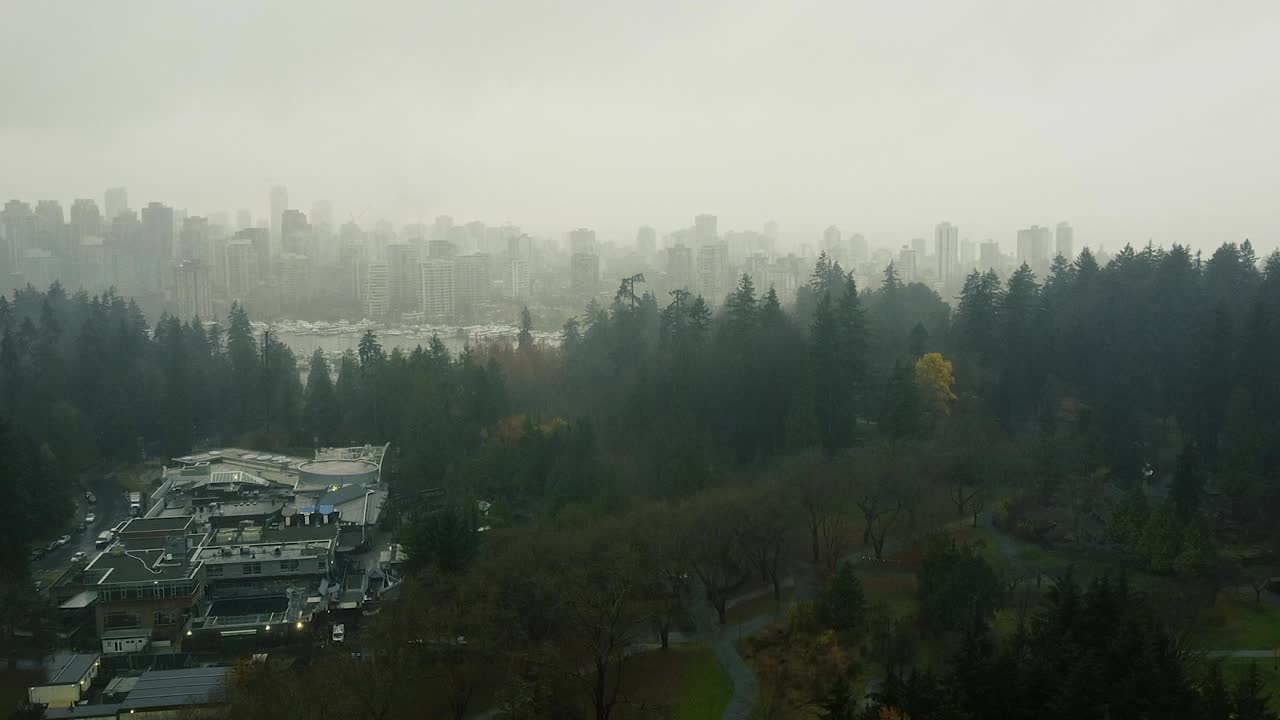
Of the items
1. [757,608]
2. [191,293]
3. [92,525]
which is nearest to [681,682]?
[757,608]

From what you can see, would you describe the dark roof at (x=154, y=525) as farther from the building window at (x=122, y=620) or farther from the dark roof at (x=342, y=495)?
the building window at (x=122, y=620)

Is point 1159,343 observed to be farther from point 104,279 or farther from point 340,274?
point 104,279

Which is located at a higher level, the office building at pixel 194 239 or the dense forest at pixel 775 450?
the office building at pixel 194 239

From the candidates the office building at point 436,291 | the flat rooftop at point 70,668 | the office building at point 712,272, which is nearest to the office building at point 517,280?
the office building at point 436,291

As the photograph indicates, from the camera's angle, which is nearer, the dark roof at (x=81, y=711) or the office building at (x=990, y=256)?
the dark roof at (x=81, y=711)

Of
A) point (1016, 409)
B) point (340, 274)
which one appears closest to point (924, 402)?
point (1016, 409)

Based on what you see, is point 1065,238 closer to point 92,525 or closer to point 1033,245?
point 1033,245
